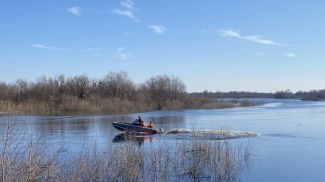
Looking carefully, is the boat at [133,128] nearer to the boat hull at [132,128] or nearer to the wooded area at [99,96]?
the boat hull at [132,128]

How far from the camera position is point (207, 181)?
12430 mm

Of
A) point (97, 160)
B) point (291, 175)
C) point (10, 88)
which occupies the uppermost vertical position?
point (10, 88)

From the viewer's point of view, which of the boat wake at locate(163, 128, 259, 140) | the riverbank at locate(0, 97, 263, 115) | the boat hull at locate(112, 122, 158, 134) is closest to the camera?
the boat wake at locate(163, 128, 259, 140)

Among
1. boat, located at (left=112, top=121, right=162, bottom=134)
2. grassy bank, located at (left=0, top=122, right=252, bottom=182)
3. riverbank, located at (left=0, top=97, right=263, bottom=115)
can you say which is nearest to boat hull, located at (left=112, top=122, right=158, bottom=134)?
boat, located at (left=112, top=121, right=162, bottom=134)

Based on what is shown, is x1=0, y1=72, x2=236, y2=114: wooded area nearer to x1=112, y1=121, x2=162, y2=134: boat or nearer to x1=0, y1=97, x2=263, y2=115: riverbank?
x1=0, y1=97, x2=263, y2=115: riverbank

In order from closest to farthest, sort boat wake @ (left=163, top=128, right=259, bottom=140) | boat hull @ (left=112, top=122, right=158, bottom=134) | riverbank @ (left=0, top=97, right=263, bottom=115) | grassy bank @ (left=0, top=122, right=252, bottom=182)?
grassy bank @ (left=0, top=122, right=252, bottom=182)
boat wake @ (left=163, top=128, right=259, bottom=140)
boat hull @ (left=112, top=122, right=158, bottom=134)
riverbank @ (left=0, top=97, right=263, bottom=115)

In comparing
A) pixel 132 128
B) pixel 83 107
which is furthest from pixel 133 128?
pixel 83 107

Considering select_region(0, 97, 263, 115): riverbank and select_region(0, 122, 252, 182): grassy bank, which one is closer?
select_region(0, 122, 252, 182): grassy bank

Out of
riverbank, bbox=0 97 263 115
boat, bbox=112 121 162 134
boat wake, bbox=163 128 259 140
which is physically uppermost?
riverbank, bbox=0 97 263 115

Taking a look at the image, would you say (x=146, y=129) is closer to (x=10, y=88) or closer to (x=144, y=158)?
(x=144, y=158)

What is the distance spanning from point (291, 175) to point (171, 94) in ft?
202

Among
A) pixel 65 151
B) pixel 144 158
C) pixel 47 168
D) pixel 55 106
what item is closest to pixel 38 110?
pixel 55 106

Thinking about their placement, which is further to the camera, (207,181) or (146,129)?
(146,129)

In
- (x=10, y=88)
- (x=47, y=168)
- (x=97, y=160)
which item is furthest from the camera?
(x=10, y=88)
